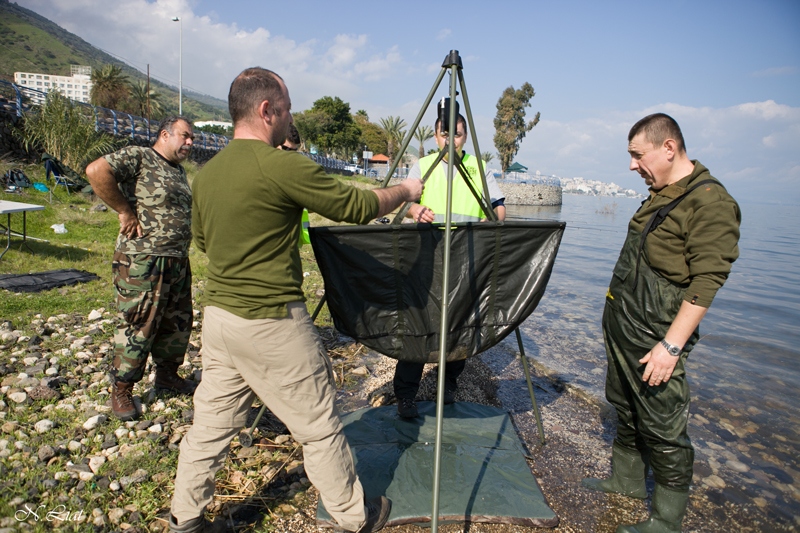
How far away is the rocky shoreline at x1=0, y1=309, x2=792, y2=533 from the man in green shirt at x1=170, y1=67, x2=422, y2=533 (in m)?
0.60

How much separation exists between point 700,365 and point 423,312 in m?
5.59

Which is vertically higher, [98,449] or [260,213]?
[260,213]

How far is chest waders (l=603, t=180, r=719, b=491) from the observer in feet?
8.23

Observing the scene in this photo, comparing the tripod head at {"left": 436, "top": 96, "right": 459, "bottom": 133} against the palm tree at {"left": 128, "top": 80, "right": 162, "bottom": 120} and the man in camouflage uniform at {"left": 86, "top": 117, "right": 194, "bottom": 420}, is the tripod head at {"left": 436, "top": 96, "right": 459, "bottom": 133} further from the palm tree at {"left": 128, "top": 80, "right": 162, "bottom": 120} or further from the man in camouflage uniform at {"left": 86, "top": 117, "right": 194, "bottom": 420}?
the palm tree at {"left": 128, "top": 80, "right": 162, "bottom": 120}

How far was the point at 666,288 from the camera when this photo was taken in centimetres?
251

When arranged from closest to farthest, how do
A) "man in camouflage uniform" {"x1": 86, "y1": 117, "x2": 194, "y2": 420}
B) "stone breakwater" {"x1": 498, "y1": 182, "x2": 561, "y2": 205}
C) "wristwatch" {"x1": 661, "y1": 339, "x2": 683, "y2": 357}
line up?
1. "wristwatch" {"x1": 661, "y1": 339, "x2": 683, "y2": 357}
2. "man in camouflage uniform" {"x1": 86, "y1": 117, "x2": 194, "y2": 420}
3. "stone breakwater" {"x1": 498, "y1": 182, "x2": 561, "y2": 205}

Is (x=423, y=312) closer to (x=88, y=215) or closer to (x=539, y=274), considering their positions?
(x=539, y=274)

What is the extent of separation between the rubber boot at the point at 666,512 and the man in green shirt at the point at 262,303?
1.67m

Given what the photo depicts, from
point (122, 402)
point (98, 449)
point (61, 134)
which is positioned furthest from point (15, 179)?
point (98, 449)

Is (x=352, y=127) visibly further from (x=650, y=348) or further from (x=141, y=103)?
(x=650, y=348)

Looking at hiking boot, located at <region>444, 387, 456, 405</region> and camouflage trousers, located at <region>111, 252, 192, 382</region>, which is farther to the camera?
hiking boot, located at <region>444, 387, 456, 405</region>

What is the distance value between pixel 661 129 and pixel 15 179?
15.1 metres

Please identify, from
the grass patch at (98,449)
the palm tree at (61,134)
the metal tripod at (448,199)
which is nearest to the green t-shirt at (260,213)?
the metal tripod at (448,199)

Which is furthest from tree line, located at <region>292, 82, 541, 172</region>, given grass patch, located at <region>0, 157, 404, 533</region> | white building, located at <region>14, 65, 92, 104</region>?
white building, located at <region>14, 65, 92, 104</region>
